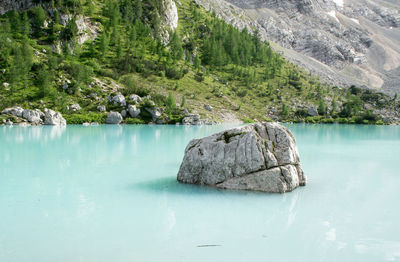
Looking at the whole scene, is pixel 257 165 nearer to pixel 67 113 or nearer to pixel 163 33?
pixel 67 113

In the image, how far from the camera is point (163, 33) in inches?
6024

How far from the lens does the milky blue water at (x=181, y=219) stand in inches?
416

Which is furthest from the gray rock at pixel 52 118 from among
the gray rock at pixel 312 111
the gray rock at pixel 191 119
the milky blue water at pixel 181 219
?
the gray rock at pixel 312 111

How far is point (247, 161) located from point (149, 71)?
107 meters

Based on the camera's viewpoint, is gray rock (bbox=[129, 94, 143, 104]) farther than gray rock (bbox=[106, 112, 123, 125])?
Yes

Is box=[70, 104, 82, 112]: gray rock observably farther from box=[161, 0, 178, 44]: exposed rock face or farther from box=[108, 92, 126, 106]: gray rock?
box=[161, 0, 178, 44]: exposed rock face

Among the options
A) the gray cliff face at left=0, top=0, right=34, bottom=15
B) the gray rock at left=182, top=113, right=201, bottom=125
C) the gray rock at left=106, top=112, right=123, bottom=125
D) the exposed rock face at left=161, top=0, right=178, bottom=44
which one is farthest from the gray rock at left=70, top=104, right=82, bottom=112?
the exposed rock face at left=161, top=0, right=178, bottom=44

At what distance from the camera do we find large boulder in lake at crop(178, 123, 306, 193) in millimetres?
18125

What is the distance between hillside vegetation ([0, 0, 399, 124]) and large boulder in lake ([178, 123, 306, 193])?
71998 millimetres

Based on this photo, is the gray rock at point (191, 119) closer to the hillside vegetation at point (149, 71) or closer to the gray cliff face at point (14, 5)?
the hillside vegetation at point (149, 71)

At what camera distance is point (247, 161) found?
720 inches

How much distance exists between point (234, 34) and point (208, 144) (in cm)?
17429

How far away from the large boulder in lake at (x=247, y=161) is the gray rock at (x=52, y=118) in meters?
66.6

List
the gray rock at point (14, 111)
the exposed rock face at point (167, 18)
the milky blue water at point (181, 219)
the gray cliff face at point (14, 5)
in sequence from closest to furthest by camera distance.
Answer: the milky blue water at point (181, 219) < the gray rock at point (14, 111) < the gray cliff face at point (14, 5) < the exposed rock face at point (167, 18)
